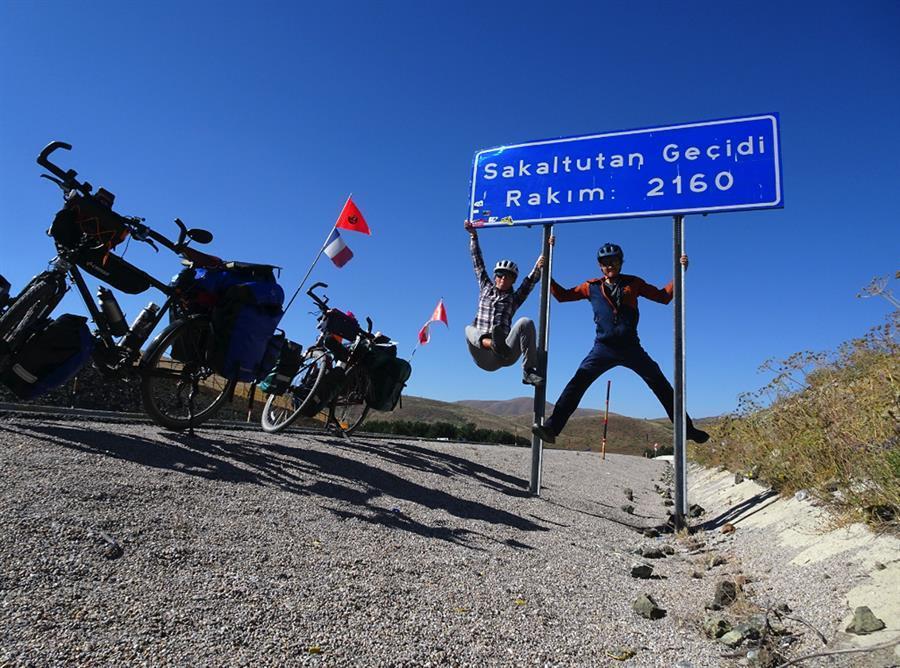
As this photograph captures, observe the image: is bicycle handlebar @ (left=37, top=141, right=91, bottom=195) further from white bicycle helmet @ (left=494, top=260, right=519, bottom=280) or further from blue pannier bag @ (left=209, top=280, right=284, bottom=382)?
white bicycle helmet @ (left=494, top=260, right=519, bottom=280)

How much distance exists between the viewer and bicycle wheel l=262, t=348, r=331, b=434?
21.7ft

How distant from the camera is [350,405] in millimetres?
7941

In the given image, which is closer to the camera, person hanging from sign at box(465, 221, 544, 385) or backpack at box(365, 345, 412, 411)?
person hanging from sign at box(465, 221, 544, 385)

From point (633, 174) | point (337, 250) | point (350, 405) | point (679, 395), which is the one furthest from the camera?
point (337, 250)

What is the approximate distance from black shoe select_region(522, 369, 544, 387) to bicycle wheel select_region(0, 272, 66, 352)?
4084 millimetres

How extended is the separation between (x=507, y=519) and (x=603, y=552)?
73 centimetres

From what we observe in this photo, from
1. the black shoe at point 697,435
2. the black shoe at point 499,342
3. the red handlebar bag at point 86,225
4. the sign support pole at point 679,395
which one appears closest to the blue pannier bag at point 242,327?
the red handlebar bag at point 86,225

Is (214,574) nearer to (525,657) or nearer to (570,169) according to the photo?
(525,657)

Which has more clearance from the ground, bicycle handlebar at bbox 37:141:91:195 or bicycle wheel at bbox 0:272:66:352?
bicycle handlebar at bbox 37:141:91:195

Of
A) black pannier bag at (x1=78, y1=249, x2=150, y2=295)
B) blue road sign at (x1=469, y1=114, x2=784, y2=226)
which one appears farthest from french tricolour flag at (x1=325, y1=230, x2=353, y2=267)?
black pannier bag at (x1=78, y1=249, x2=150, y2=295)

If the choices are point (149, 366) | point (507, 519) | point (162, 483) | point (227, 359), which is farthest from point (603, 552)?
point (149, 366)

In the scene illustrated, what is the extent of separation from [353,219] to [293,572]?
927cm

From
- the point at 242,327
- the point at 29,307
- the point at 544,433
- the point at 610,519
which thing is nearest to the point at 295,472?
the point at 242,327

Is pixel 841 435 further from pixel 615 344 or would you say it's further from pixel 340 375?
pixel 340 375
